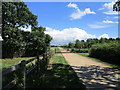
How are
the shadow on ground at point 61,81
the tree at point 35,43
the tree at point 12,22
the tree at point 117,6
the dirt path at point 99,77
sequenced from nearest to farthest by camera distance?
the shadow on ground at point 61,81 → the dirt path at point 99,77 → the tree at point 117,6 → the tree at point 12,22 → the tree at point 35,43

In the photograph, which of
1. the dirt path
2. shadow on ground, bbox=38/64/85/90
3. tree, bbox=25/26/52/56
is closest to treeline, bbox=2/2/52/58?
tree, bbox=25/26/52/56

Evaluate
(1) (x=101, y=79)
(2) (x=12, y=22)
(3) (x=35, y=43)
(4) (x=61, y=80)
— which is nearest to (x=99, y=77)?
(1) (x=101, y=79)

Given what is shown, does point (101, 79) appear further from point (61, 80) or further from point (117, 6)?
point (117, 6)

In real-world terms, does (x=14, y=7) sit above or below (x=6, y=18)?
above

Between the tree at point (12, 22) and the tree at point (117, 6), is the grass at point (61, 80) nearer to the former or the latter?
the tree at point (117, 6)

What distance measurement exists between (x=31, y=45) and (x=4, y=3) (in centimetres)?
962

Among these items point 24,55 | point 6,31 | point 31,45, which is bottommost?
point 24,55

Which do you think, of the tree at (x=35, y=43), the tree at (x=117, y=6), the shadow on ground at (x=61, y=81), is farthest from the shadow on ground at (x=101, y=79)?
the tree at (x=35, y=43)

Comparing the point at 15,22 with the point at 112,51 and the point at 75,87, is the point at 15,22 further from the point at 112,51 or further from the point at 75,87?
the point at 75,87

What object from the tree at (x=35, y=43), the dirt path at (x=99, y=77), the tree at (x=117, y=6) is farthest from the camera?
the tree at (x=35, y=43)

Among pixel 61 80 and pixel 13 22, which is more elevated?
pixel 13 22

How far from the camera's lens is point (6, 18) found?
15641mm

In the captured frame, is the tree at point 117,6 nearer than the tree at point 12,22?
Yes

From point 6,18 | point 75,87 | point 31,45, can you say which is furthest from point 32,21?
point 75,87
